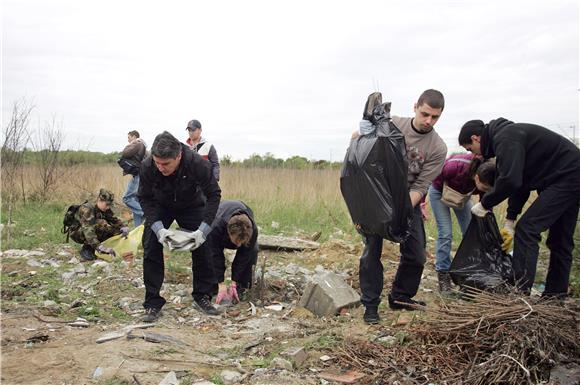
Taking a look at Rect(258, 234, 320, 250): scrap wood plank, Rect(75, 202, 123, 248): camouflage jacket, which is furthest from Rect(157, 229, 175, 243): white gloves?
Rect(258, 234, 320, 250): scrap wood plank

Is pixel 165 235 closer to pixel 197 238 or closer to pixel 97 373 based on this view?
pixel 197 238

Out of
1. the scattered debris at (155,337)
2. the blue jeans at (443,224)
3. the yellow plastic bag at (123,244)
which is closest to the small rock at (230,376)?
the scattered debris at (155,337)

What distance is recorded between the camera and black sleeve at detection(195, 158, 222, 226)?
161 inches

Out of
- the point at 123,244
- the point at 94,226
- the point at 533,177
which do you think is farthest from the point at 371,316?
the point at 94,226

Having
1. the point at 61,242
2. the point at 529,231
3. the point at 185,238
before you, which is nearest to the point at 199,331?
the point at 185,238

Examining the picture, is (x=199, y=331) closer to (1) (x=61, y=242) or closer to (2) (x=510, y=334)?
(2) (x=510, y=334)

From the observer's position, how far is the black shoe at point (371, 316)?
379cm

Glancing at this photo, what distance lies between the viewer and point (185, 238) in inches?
157

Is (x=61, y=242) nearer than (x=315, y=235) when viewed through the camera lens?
Yes

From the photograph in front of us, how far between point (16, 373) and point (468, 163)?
12.1 feet

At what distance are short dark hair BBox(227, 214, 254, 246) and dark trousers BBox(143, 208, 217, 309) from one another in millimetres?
247

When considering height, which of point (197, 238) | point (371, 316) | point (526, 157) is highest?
point (526, 157)

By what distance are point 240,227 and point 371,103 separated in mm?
1463

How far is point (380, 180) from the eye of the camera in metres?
3.51
